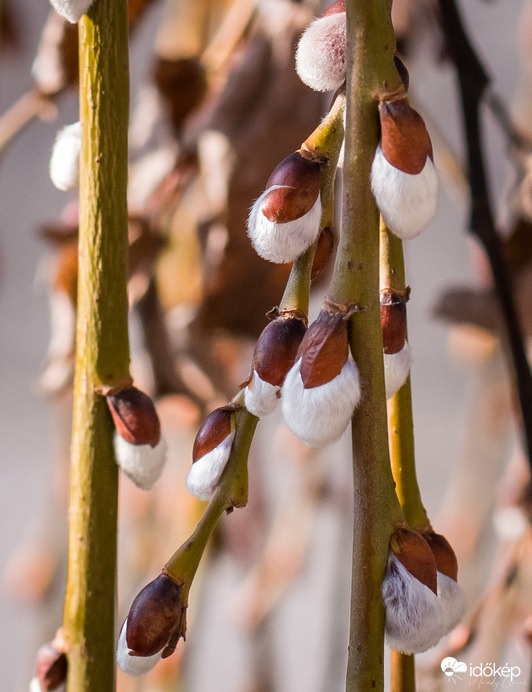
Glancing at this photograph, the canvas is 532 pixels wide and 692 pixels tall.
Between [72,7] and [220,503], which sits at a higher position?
[72,7]

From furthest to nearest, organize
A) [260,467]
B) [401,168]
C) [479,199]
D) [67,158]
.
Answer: [260,467] < [479,199] < [67,158] < [401,168]

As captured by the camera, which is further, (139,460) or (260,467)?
(260,467)

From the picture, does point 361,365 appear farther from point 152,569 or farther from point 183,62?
point 152,569

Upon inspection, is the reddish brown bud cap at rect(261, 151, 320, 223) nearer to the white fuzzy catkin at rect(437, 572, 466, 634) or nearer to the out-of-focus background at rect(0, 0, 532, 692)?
the white fuzzy catkin at rect(437, 572, 466, 634)

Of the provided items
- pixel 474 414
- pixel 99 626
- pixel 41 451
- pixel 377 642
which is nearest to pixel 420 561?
pixel 377 642

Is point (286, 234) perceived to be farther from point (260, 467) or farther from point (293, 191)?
point (260, 467)

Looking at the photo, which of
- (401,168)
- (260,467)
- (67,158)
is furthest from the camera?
(260,467)

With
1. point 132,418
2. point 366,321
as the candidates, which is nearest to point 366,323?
point 366,321
